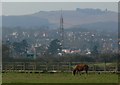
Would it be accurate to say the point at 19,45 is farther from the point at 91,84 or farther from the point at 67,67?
the point at 91,84

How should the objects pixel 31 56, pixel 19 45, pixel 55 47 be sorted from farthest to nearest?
pixel 55 47, pixel 19 45, pixel 31 56

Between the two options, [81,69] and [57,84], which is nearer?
[57,84]

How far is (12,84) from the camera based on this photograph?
27.8 metres

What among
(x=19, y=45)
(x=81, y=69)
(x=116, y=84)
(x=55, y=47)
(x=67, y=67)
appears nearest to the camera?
(x=116, y=84)

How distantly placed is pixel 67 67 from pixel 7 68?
7173 millimetres

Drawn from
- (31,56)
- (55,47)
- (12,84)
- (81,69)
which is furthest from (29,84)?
(55,47)

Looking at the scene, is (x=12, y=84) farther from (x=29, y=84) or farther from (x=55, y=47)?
(x=55, y=47)

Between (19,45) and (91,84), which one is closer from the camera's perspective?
(91,84)

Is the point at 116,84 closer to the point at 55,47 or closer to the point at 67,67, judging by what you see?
the point at 67,67

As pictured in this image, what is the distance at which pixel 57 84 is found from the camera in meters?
27.8

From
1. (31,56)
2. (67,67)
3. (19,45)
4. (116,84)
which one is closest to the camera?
(116,84)

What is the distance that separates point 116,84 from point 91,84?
1.47 metres

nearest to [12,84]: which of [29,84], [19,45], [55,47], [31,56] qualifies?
[29,84]

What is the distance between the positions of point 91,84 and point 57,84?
200 cm
